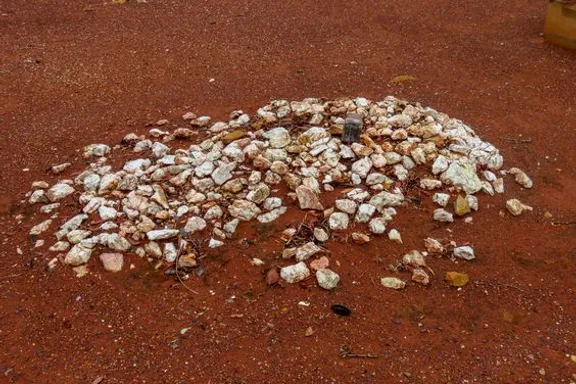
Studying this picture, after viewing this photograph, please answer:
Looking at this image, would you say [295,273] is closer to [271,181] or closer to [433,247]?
[271,181]

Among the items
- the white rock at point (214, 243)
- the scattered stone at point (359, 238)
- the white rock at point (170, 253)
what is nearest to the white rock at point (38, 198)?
the white rock at point (170, 253)

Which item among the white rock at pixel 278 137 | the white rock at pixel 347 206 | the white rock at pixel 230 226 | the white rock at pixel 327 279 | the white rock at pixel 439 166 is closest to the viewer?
the white rock at pixel 327 279

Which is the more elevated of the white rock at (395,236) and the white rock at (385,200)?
the white rock at (385,200)

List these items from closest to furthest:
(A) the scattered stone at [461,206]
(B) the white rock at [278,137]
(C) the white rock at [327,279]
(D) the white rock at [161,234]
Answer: (C) the white rock at [327,279], (D) the white rock at [161,234], (A) the scattered stone at [461,206], (B) the white rock at [278,137]

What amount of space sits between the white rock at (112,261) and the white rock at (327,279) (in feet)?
4.84

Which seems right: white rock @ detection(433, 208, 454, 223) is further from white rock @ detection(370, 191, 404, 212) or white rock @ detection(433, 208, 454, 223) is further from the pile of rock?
white rock @ detection(370, 191, 404, 212)

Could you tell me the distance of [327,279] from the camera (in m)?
3.50

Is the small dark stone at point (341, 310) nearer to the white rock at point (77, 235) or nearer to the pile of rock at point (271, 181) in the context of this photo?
the pile of rock at point (271, 181)

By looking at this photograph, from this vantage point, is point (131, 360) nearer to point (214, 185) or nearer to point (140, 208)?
point (140, 208)

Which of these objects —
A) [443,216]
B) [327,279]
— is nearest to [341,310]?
[327,279]

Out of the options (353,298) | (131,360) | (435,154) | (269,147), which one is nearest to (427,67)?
(435,154)

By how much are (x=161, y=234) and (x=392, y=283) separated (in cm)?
177

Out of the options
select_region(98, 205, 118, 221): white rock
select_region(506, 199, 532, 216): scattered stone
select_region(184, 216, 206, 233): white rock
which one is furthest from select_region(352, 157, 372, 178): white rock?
select_region(98, 205, 118, 221): white rock

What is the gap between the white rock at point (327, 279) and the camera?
11.5 feet
